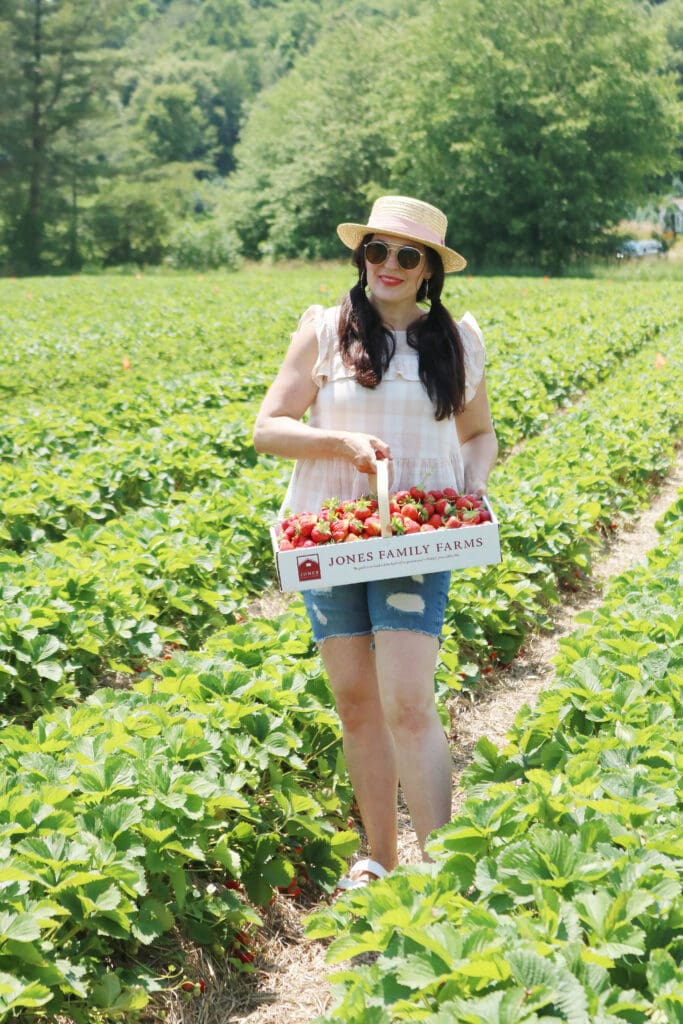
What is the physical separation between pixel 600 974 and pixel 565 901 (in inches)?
11.0

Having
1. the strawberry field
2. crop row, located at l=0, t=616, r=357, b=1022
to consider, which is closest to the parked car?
the strawberry field

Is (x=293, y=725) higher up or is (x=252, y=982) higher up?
(x=293, y=725)

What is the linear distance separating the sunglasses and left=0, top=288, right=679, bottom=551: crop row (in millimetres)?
4393

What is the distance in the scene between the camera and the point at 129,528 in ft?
21.3

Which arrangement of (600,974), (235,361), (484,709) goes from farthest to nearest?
(235,361)
(484,709)
(600,974)

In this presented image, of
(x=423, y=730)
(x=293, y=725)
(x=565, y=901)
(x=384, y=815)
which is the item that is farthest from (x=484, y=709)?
(x=565, y=901)

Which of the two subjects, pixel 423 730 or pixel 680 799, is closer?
pixel 680 799

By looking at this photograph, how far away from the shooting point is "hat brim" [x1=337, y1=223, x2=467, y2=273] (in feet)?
10.3

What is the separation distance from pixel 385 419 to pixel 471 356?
0.35 m

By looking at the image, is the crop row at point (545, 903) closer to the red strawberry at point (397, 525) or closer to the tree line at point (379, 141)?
the red strawberry at point (397, 525)

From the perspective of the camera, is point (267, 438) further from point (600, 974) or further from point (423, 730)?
point (600, 974)

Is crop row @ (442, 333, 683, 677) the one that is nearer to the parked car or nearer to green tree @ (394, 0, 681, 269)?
green tree @ (394, 0, 681, 269)

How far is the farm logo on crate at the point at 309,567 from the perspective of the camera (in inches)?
114

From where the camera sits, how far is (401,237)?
314 centimetres
